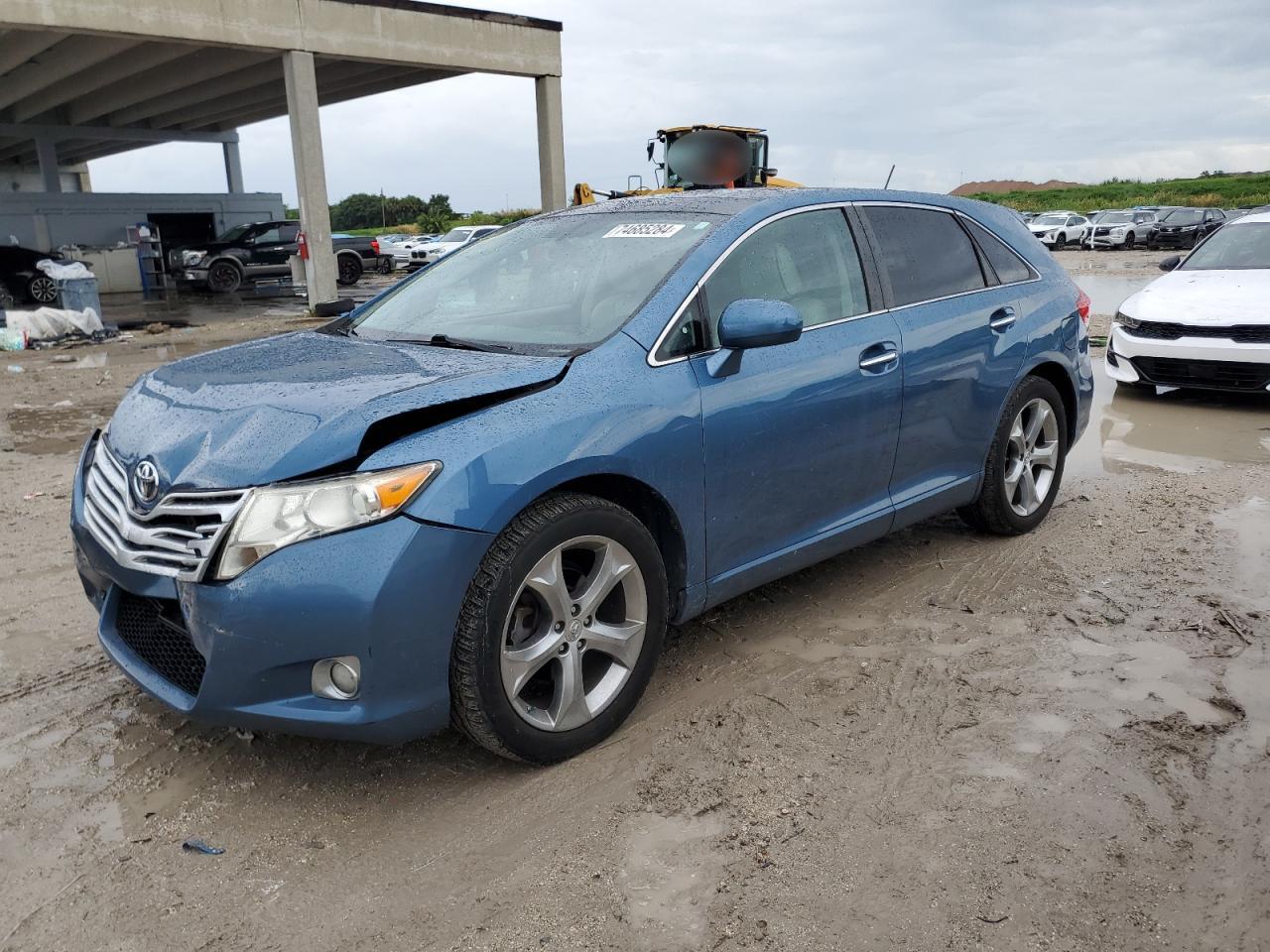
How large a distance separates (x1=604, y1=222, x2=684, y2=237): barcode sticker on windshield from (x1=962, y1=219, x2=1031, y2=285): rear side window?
174 centimetres

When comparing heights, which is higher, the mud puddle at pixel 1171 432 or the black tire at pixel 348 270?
the black tire at pixel 348 270

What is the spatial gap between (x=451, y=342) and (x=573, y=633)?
1.16 metres

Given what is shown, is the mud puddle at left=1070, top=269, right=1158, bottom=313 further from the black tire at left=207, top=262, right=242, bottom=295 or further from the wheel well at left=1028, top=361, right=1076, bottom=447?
the black tire at left=207, top=262, right=242, bottom=295

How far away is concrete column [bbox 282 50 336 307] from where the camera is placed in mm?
16516

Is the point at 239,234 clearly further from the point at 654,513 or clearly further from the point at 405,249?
the point at 654,513

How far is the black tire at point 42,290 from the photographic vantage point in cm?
1898

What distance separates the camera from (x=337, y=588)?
8.23 ft

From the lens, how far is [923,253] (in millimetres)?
4398

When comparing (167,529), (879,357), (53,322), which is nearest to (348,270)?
(53,322)

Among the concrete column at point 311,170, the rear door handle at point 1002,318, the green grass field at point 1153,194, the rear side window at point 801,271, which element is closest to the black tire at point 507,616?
the rear side window at point 801,271

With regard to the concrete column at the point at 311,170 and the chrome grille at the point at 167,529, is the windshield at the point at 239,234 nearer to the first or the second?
the concrete column at the point at 311,170

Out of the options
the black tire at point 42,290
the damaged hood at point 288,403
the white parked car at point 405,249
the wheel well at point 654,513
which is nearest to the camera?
the damaged hood at point 288,403

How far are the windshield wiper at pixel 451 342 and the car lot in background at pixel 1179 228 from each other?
1433 inches

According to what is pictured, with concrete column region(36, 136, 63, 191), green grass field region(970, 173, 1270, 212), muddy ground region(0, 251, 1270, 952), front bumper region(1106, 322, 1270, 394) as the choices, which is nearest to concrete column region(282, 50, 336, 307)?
front bumper region(1106, 322, 1270, 394)
